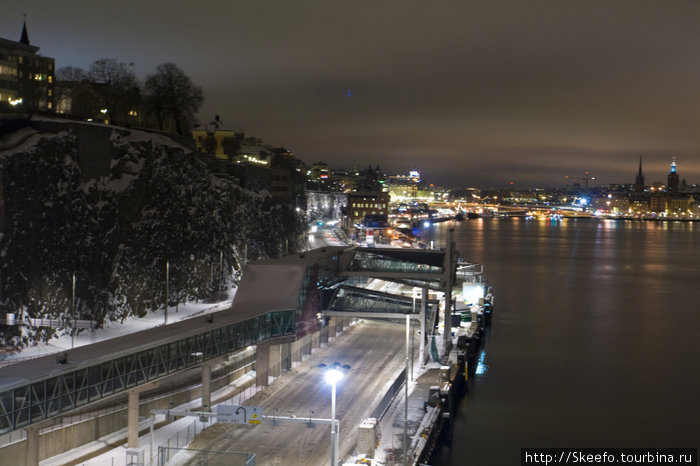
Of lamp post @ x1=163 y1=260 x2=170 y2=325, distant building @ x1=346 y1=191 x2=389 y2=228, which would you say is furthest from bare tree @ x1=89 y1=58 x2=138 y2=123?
distant building @ x1=346 y1=191 x2=389 y2=228

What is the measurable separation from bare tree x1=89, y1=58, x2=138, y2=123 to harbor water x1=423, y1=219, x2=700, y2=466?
2007 centimetres

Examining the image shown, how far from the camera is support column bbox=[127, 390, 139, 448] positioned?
39.1 ft

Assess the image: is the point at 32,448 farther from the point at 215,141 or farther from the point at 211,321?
the point at 215,141

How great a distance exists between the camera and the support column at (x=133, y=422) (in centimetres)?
1191

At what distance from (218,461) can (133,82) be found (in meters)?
27.1

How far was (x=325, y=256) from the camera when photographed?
21391mm

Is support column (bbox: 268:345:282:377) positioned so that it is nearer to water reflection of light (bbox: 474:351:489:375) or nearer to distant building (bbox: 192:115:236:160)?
water reflection of light (bbox: 474:351:489:375)

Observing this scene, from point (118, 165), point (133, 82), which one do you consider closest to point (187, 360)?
point (118, 165)

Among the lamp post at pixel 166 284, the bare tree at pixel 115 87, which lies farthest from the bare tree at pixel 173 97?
the lamp post at pixel 166 284

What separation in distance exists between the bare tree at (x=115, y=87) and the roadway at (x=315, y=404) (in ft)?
56.9

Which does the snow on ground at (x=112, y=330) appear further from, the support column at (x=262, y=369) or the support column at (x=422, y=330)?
the support column at (x=422, y=330)

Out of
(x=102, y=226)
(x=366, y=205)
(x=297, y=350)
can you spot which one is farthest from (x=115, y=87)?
(x=366, y=205)

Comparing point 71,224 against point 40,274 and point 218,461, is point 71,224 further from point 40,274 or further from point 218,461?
point 218,461

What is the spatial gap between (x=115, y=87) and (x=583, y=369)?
81.5ft
